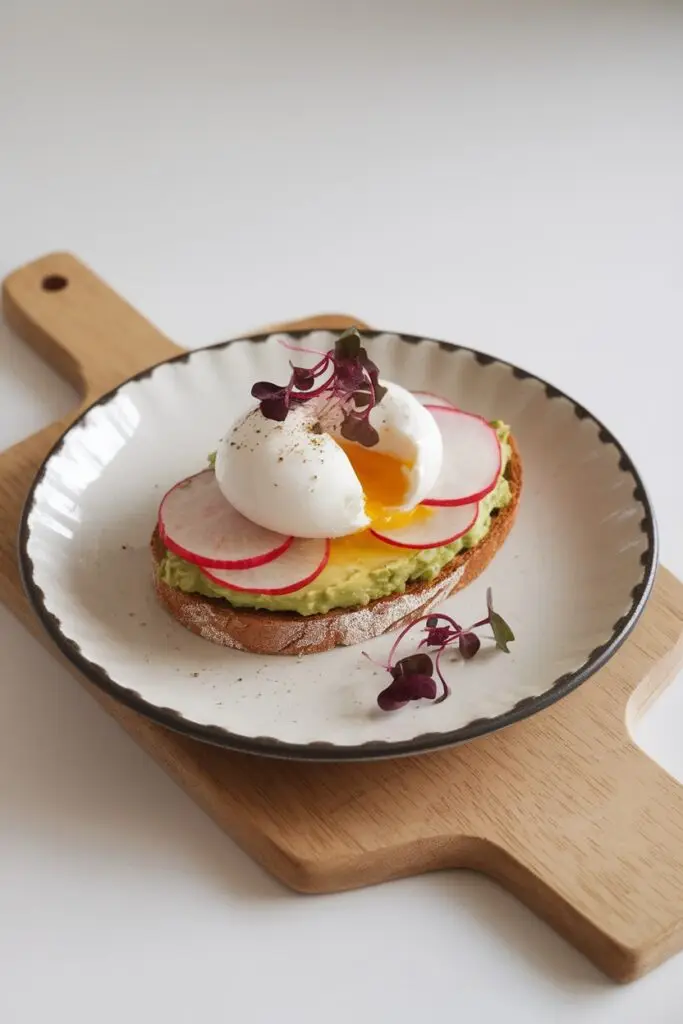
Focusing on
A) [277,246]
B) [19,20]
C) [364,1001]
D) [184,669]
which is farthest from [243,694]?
[19,20]

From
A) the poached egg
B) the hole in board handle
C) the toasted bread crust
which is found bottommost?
the hole in board handle

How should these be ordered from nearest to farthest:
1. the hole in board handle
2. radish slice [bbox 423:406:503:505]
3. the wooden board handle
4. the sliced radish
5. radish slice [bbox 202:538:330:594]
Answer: radish slice [bbox 202:538:330:594] < radish slice [bbox 423:406:503:505] < the sliced radish < the wooden board handle < the hole in board handle

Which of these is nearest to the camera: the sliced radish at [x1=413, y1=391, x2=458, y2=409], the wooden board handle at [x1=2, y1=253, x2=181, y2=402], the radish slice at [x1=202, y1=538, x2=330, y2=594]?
the radish slice at [x1=202, y1=538, x2=330, y2=594]

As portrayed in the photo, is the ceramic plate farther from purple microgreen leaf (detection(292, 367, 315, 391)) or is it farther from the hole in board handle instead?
the hole in board handle

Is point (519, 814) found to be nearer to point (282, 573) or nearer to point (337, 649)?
point (337, 649)

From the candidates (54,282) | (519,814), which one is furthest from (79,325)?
(519,814)

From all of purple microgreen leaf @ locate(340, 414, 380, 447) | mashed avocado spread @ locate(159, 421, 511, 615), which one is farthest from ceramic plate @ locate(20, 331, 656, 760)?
purple microgreen leaf @ locate(340, 414, 380, 447)
